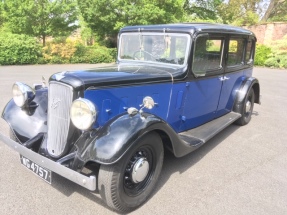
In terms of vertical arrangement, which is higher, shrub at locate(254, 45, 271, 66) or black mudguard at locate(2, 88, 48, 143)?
shrub at locate(254, 45, 271, 66)

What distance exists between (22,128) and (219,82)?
2946 mm

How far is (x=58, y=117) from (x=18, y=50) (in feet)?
43.4

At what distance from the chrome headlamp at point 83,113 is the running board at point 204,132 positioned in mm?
1291

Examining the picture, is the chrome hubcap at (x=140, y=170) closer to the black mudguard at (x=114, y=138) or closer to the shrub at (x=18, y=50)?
the black mudguard at (x=114, y=138)

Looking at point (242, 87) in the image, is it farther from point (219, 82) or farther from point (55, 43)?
point (55, 43)

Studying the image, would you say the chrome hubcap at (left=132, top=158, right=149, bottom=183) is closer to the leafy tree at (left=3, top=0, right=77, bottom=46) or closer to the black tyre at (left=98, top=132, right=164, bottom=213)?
the black tyre at (left=98, top=132, right=164, bottom=213)

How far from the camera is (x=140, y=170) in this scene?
8.13ft

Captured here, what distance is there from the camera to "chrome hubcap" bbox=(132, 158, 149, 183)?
2.44 m

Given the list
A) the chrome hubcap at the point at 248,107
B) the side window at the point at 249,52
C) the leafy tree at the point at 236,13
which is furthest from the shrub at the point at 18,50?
the leafy tree at the point at 236,13

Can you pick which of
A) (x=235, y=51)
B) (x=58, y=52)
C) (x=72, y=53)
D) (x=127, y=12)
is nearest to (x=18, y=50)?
(x=58, y=52)

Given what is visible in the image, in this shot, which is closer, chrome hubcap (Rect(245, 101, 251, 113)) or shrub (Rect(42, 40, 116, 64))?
chrome hubcap (Rect(245, 101, 251, 113))

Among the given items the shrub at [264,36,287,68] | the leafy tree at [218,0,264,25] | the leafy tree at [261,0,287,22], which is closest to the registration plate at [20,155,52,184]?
the shrub at [264,36,287,68]

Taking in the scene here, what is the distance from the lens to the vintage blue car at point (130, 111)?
7.38ft

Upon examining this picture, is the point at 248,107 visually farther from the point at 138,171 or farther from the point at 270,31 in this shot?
the point at 270,31
